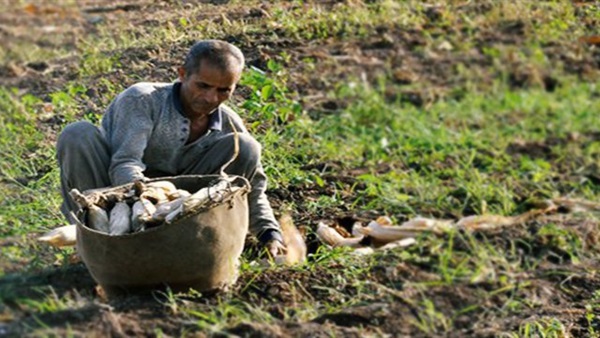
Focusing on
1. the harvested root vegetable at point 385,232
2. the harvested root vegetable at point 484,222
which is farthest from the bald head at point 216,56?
the harvested root vegetable at point 484,222

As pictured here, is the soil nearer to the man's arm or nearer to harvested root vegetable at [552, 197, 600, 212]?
harvested root vegetable at [552, 197, 600, 212]

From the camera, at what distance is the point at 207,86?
4824 mm

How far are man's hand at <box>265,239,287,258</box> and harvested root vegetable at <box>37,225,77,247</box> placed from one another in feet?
2.37

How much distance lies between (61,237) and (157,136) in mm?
506

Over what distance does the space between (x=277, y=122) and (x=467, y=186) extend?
1.05 m

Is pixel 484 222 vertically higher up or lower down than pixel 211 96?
Result: lower down

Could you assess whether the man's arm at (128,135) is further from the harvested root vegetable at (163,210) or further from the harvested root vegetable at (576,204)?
the harvested root vegetable at (576,204)

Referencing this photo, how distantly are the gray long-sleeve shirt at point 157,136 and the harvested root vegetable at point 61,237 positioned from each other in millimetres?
267

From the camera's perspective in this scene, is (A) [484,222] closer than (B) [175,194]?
No

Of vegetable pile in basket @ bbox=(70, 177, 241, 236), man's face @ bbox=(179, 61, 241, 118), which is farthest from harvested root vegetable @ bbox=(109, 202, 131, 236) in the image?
man's face @ bbox=(179, 61, 241, 118)

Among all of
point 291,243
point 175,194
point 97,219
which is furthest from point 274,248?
point 97,219

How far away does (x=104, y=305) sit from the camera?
13.4 feet

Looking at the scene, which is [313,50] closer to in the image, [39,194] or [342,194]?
[342,194]

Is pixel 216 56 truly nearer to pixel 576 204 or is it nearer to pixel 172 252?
pixel 172 252
